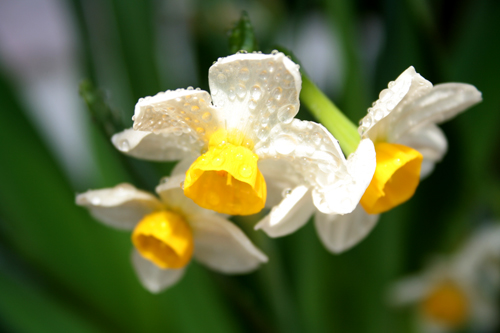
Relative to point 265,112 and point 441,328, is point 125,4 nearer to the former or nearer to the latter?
point 265,112

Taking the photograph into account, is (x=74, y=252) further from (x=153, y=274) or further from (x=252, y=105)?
(x=252, y=105)

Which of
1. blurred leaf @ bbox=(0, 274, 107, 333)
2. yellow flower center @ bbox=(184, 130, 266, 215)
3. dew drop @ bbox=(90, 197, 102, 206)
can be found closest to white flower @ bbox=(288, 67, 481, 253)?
yellow flower center @ bbox=(184, 130, 266, 215)

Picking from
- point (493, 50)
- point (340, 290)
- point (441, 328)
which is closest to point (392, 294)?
point (340, 290)

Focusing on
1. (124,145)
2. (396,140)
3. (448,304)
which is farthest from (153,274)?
(448,304)

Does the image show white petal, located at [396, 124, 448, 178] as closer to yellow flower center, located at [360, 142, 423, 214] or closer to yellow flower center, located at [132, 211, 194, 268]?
yellow flower center, located at [360, 142, 423, 214]

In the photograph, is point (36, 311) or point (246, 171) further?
point (36, 311)

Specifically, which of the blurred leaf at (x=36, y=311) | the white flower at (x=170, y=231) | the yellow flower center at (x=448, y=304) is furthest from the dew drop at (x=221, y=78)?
the yellow flower center at (x=448, y=304)
